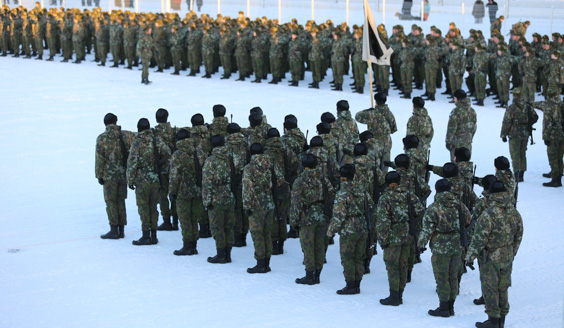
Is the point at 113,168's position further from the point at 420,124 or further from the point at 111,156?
the point at 420,124

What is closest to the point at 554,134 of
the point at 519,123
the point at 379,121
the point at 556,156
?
the point at 556,156

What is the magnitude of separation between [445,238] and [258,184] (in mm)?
2351

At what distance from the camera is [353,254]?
32.8ft

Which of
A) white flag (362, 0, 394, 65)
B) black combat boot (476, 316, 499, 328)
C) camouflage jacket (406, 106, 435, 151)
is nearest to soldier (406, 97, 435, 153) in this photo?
camouflage jacket (406, 106, 435, 151)

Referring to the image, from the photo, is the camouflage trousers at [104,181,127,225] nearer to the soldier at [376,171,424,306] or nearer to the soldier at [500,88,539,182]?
the soldier at [376,171,424,306]

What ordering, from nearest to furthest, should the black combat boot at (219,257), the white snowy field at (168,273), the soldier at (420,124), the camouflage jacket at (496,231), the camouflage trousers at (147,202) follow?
the camouflage jacket at (496,231), the white snowy field at (168,273), the black combat boot at (219,257), the camouflage trousers at (147,202), the soldier at (420,124)

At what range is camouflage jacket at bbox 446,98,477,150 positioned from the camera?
15023 mm

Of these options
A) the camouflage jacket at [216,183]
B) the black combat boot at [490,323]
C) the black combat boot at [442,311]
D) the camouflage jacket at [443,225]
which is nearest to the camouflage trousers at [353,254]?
the camouflage jacket at [443,225]

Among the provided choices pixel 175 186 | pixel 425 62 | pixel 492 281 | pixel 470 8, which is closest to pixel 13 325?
pixel 175 186

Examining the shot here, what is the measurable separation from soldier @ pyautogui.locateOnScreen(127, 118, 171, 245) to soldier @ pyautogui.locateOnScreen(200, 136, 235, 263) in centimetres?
103

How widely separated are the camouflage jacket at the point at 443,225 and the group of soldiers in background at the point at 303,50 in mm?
12430

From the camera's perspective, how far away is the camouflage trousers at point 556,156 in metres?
15.3

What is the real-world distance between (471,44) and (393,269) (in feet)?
48.6

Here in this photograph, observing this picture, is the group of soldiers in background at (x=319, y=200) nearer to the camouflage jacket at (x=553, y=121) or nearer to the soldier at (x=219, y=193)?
the soldier at (x=219, y=193)
